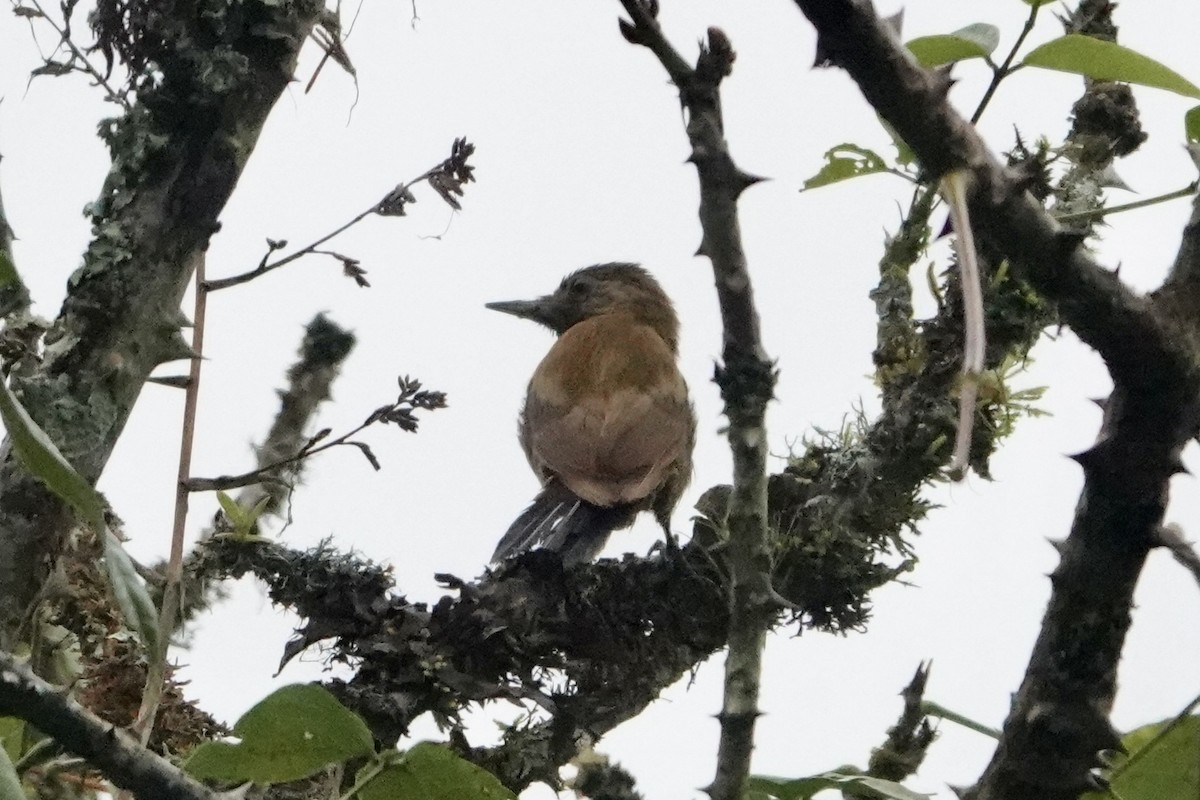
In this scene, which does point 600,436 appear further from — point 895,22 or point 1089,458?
point 895,22

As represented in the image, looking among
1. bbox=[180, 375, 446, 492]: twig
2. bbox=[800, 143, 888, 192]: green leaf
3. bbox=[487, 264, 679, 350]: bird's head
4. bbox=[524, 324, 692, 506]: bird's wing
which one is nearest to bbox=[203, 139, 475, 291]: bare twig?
bbox=[180, 375, 446, 492]: twig

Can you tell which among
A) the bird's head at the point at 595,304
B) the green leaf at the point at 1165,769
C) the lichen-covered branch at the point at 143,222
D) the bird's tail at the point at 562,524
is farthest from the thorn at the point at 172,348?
the bird's head at the point at 595,304

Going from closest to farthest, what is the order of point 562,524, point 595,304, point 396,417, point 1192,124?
→ point 1192,124 < point 396,417 < point 562,524 < point 595,304

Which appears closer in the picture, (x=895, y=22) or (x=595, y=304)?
(x=895, y=22)

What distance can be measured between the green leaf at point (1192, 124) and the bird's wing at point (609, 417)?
1855 millimetres

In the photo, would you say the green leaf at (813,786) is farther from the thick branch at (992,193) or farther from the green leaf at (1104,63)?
the green leaf at (1104,63)

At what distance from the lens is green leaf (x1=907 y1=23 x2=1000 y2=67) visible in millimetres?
870

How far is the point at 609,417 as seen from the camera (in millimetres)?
3068

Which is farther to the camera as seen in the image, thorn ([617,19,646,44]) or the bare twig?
the bare twig

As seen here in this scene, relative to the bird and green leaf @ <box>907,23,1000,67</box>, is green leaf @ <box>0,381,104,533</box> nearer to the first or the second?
green leaf @ <box>907,23,1000,67</box>

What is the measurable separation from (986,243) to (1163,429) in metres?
0.18

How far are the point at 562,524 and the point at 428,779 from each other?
183 cm

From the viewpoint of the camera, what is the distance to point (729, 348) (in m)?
0.76

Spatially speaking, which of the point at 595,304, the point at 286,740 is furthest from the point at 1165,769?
the point at 595,304
